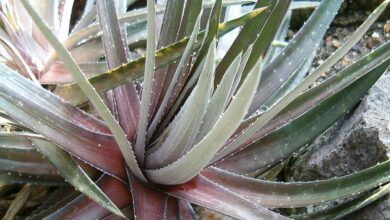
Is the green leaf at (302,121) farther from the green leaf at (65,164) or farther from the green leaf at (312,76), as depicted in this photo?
the green leaf at (65,164)

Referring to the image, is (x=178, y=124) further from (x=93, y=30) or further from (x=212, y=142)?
(x=93, y=30)

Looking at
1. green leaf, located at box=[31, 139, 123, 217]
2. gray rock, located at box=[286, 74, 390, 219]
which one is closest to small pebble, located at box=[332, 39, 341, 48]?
gray rock, located at box=[286, 74, 390, 219]

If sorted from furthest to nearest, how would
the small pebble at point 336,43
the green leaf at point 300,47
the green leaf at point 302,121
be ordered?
the small pebble at point 336,43 < the green leaf at point 300,47 < the green leaf at point 302,121

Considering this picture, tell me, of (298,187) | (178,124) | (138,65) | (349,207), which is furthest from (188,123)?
(349,207)

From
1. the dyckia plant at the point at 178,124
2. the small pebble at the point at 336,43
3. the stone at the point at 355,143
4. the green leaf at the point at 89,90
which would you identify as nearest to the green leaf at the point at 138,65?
the dyckia plant at the point at 178,124

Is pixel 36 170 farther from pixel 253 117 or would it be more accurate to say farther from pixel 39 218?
pixel 253 117

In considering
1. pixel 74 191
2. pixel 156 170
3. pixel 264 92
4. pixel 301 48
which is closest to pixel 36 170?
pixel 74 191
